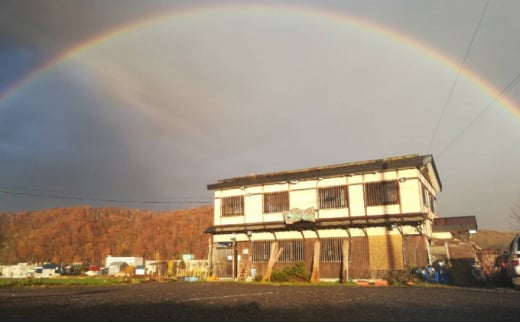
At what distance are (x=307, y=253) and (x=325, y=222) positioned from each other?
2655mm

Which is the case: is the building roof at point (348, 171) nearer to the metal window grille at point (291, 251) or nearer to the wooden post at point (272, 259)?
the metal window grille at point (291, 251)

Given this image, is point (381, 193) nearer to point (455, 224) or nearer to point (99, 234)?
point (455, 224)

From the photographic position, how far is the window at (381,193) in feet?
86.3

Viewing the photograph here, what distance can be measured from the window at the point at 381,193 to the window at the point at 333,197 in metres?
1.61

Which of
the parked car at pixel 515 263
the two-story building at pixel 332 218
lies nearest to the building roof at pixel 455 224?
the two-story building at pixel 332 218

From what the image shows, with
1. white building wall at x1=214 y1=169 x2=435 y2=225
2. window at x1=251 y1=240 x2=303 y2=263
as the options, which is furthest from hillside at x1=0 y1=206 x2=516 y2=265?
window at x1=251 y1=240 x2=303 y2=263

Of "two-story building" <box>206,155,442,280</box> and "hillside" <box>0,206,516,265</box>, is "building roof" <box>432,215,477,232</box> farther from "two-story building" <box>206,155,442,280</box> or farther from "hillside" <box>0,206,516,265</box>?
"hillside" <box>0,206,516,265</box>

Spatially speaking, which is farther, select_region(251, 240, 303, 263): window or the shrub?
select_region(251, 240, 303, 263): window

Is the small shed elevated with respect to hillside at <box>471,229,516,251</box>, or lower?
lower

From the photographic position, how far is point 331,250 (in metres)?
27.6

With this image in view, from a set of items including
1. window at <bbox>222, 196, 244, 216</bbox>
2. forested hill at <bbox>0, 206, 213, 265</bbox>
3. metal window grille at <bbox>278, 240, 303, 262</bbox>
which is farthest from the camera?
forested hill at <bbox>0, 206, 213, 265</bbox>

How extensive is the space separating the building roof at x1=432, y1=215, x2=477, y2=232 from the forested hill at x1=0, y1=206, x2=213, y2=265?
2306 inches

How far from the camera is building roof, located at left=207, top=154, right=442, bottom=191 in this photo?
26484mm

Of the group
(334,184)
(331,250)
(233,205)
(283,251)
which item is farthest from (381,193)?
(233,205)
